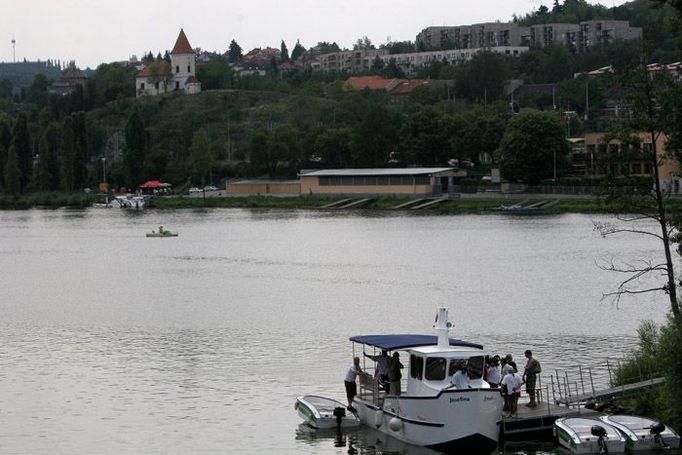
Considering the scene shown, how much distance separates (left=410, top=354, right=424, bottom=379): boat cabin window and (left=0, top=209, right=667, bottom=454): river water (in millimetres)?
2216

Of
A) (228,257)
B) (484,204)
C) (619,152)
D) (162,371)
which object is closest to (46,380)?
(162,371)

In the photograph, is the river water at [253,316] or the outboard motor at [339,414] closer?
the outboard motor at [339,414]

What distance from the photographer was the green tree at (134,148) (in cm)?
18100

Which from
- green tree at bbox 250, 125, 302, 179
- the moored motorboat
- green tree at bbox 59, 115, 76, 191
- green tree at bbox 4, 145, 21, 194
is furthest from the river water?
green tree at bbox 4, 145, 21, 194

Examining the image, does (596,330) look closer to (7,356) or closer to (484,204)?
(7,356)

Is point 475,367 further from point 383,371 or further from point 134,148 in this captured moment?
point 134,148

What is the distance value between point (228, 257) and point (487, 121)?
6072 centimetres

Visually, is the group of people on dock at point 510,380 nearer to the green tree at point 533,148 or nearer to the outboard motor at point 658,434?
the outboard motor at point 658,434

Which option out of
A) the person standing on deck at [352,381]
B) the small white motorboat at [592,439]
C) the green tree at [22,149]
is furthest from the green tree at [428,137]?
the small white motorboat at [592,439]

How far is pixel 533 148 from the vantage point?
13612cm

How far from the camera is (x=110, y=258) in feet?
327

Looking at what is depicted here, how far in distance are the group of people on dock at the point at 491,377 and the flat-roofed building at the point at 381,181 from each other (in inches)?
4353

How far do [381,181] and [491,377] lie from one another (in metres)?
120

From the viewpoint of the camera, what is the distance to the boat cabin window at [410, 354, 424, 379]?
35.6 meters
